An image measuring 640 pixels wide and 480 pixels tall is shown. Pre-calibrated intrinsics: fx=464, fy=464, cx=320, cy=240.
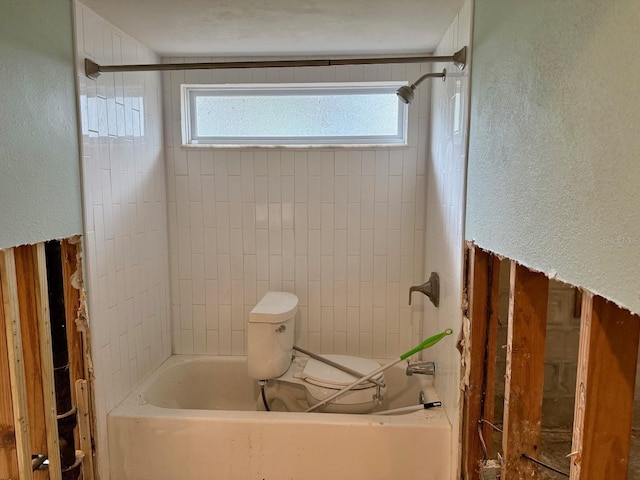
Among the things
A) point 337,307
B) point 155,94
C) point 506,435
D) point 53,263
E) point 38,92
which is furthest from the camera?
point 337,307

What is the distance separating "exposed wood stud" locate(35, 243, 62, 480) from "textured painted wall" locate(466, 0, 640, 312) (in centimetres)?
144

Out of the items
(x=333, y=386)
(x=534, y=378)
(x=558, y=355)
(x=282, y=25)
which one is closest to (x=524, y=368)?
(x=534, y=378)

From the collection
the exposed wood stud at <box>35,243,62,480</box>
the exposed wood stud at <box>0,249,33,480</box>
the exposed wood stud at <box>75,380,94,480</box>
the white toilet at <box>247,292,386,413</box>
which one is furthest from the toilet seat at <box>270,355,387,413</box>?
the exposed wood stud at <box>0,249,33,480</box>

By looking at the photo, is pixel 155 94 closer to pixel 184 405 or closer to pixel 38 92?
pixel 38 92

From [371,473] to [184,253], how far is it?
1520 millimetres

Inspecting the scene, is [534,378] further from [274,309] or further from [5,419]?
[5,419]

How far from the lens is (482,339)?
65.6 inches

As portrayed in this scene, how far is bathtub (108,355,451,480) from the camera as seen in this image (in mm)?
1965

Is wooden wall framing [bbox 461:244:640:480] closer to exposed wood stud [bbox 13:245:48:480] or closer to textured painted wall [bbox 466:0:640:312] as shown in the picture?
textured painted wall [bbox 466:0:640:312]

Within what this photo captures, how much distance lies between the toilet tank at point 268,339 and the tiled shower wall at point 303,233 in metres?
0.37

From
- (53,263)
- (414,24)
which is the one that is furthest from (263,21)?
(53,263)

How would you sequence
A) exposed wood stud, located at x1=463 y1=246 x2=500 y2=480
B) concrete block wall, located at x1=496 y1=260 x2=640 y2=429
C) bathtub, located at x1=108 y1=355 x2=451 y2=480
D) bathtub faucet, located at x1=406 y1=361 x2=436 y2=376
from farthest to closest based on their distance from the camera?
concrete block wall, located at x1=496 y1=260 x2=640 y2=429 → bathtub faucet, located at x1=406 y1=361 x2=436 y2=376 → bathtub, located at x1=108 y1=355 x2=451 y2=480 → exposed wood stud, located at x1=463 y1=246 x2=500 y2=480

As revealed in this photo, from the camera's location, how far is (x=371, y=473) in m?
1.98

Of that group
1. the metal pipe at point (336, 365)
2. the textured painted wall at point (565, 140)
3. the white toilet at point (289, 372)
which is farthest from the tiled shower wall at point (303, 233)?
the textured painted wall at point (565, 140)
